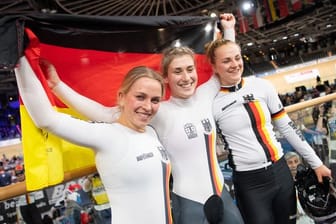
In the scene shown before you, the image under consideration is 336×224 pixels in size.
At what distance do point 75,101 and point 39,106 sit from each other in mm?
355

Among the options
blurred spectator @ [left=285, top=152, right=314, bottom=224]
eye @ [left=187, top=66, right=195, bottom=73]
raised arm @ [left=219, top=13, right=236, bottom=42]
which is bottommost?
blurred spectator @ [left=285, top=152, right=314, bottom=224]

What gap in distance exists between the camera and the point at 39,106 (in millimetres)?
1351

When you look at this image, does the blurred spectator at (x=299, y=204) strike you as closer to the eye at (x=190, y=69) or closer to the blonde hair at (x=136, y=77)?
the eye at (x=190, y=69)

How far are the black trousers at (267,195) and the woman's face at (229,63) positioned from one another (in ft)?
1.92

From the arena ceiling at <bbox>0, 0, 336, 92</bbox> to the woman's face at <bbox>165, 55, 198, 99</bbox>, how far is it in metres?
0.86

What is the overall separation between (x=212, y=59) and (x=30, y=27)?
112 cm

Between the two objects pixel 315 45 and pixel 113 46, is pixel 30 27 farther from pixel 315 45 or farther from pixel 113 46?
pixel 315 45

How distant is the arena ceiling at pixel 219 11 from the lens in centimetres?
595

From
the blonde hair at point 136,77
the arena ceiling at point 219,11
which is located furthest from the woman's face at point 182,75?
the arena ceiling at point 219,11

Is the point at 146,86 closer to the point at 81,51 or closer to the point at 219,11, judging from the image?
the point at 81,51

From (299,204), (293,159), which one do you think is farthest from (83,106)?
(299,204)

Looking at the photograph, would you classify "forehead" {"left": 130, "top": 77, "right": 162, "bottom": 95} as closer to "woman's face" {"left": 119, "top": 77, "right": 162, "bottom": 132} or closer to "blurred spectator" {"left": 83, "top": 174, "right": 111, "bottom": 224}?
"woman's face" {"left": 119, "top": 77, "right": 162, "bottom": 132}

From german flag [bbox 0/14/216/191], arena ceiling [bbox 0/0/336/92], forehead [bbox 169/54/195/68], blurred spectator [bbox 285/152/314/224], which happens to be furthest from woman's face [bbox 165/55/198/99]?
blurred spectator [bbox 285/152/314/224]

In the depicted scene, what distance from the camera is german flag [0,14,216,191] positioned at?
1.42 metres
